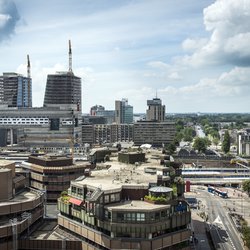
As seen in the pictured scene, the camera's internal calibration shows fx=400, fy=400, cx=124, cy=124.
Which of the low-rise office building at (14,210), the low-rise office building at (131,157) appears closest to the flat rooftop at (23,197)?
the low-rise office building at (14,210)

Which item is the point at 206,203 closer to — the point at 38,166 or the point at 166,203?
the point at 38,166

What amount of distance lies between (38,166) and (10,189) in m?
55.5

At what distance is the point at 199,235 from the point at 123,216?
181 feet

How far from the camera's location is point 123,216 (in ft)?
271

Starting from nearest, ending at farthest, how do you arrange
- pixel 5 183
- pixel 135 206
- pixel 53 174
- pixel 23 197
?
pixel 135 206 → pixel 5 183 → pixel 23 197 → pixel 53 174

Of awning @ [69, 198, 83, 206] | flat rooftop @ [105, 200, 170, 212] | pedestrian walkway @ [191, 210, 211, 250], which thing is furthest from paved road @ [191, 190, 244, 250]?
awning @ [69, 198, 83, 206]

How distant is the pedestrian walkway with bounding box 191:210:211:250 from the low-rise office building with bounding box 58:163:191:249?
1201 inches

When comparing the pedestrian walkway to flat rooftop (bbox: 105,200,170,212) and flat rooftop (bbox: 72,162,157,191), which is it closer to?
flat rooftop (bbox: 72,162,157,191)

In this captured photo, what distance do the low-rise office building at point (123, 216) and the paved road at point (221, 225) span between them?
128 feet

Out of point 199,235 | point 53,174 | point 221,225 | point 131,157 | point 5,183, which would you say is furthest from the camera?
point 53,174

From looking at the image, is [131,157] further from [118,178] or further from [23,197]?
[23,197]

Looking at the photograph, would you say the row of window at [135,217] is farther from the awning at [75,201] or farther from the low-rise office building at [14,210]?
the low-rise office building at [14,210]

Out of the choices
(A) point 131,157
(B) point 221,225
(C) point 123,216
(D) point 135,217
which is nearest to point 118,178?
(C) point 123,216

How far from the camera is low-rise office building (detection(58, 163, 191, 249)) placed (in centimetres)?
8206
